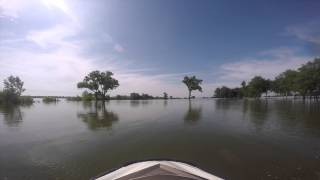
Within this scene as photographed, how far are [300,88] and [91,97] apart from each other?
74.2 metres

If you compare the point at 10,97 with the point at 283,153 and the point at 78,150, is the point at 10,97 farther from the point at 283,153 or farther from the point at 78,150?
the point at 283,153

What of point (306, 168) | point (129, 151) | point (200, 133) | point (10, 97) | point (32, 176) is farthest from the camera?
point (10, 97)

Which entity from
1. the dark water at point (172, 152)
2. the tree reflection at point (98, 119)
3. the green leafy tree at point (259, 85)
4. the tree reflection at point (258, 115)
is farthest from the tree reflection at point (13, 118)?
the green leafy tree at point (259, 85)

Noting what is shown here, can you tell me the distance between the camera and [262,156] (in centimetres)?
856

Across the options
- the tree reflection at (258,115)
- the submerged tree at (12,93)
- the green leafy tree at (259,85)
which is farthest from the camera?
the green leafy tree at (259,85)

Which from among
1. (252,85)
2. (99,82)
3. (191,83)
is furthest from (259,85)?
(99,82)

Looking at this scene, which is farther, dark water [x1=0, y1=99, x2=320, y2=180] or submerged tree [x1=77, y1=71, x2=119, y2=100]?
submerged tree [x1=77, y1=71, x2=119, y2=100]

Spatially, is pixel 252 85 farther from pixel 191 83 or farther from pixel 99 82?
pixel 99 82

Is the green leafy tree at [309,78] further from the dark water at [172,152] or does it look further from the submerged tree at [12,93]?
the submerged tree at [12,93]

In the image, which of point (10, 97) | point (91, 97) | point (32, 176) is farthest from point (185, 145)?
point (91, 97)

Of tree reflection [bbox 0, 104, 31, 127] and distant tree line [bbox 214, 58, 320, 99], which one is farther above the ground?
distant tree line [bbox 214, 58, 320, 99]

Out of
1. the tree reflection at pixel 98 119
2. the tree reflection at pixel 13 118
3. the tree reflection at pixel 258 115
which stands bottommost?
the tree reflection at pixel 13 118

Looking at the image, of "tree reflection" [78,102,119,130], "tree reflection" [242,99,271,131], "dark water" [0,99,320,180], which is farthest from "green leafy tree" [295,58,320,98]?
"tree reflection" [78,102,119,130]

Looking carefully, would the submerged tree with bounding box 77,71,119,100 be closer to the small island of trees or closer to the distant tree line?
the small island of trees
